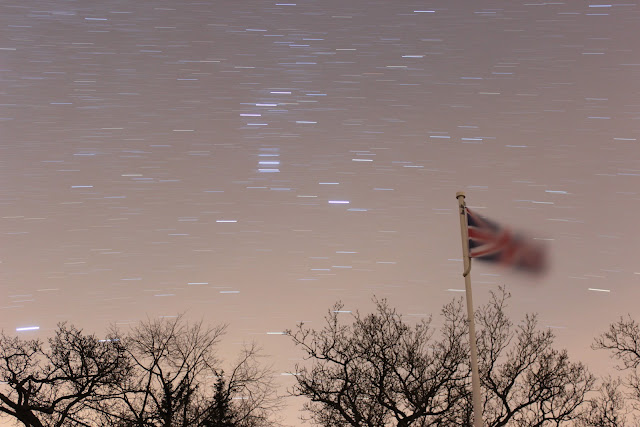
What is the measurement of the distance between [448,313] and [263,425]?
9382 millimetres

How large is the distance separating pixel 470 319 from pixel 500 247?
164cm

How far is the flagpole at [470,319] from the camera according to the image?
414 inches

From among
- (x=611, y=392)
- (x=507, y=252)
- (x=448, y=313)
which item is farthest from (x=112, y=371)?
(x=611, y=392)

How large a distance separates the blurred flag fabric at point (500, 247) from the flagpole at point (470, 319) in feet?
0.42

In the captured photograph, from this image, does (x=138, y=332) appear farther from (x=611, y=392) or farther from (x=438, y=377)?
(x=611, y=392)

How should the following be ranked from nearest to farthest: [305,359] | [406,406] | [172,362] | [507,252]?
1. [507,252]
2. [406,406]
3. [305,359]
4. [172,362]

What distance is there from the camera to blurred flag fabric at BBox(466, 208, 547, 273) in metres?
10.8

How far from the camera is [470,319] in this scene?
11062mm

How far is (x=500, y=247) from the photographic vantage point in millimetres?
11344

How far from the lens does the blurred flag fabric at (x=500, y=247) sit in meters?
10.8

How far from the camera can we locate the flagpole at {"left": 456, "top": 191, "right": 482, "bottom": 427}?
10523 millimetres

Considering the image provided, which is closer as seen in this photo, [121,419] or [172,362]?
[121,419]

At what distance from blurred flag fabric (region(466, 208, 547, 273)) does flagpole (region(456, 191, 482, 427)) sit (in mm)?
127

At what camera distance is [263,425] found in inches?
929
